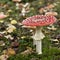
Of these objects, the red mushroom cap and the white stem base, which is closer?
the red mushroom cap

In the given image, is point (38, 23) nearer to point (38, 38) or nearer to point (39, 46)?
point (38, 38)

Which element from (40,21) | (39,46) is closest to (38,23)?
(40,21)

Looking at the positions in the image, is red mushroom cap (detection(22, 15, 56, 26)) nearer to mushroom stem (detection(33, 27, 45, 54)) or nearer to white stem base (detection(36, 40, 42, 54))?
mushroom stem (detection(33, 27, 45, 54))

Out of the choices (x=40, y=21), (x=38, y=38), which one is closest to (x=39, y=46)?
(x=38, y=38)

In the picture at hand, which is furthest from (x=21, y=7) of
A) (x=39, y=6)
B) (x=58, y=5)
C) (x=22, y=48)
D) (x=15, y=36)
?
(x=22, y=48)

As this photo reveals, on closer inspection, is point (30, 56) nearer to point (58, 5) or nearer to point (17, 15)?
point (17, 15)

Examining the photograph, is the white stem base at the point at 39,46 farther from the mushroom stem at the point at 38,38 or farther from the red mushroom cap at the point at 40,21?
the red mushroom cap at the point at 40,21

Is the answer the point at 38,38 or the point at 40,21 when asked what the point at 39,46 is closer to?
the point at 38,38

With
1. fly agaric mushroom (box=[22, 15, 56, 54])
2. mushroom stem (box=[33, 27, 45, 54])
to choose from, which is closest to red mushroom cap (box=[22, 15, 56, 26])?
fly agaric mushroom (box=[22, 15, 56, 54])

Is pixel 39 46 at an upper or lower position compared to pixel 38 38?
lower

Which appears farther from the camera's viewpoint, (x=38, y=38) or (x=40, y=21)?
(x=38, y=38)

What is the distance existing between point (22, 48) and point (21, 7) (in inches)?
76.6

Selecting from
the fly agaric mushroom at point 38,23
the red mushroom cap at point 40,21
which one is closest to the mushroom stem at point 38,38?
the fly agaric mushroom at point 38,23

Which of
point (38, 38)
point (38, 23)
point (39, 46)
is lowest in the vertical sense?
point (39, 46)
